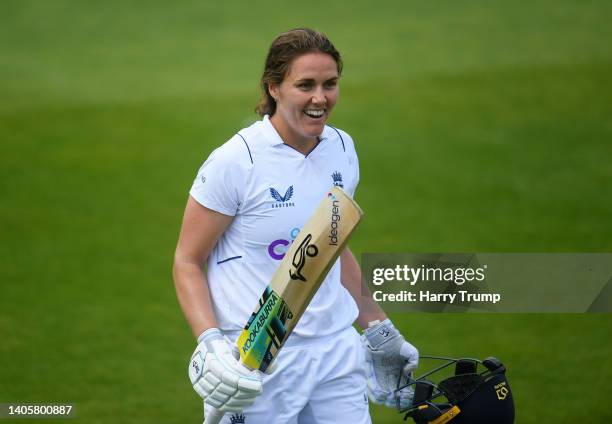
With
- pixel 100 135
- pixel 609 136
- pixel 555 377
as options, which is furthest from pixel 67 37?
pixel 555 377

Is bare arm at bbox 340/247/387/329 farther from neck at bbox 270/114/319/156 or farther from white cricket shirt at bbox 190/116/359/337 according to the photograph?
neck at bbox 270/114/319/156

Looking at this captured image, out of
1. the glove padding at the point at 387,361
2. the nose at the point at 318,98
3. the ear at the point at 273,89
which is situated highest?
the ear at the point at 273,89

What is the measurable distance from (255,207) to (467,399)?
3.69 ft

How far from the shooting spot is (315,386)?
161 inches

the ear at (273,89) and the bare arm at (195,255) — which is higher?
the ear at (273,89)

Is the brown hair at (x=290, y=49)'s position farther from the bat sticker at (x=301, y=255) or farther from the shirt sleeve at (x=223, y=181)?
the bat sticker at (x=301, y=255)

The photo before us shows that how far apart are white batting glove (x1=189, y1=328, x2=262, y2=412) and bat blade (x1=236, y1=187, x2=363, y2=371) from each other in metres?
0.05

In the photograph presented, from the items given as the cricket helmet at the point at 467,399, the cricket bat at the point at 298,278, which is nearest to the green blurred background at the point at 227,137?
the cricket helmet at the point at 467,399

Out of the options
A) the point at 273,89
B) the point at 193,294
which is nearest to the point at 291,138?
the point at 273,89

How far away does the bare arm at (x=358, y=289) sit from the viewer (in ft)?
14.8

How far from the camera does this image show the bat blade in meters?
3.48

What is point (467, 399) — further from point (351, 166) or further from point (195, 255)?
point (195, 255)

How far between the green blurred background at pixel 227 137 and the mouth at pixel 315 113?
3020 millimetres

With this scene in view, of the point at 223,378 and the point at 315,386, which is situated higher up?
the point at 315,386
